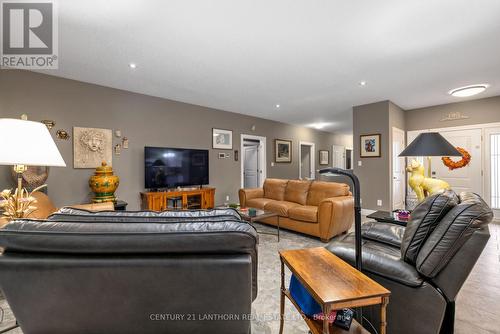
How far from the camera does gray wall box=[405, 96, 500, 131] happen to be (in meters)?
4.47

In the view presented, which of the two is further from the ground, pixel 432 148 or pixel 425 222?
pixel 432 148

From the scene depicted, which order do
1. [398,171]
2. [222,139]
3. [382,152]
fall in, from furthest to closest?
[222,139] < [398,171] < [382,152]

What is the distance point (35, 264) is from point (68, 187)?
3309mm

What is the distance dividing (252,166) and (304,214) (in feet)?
12.0

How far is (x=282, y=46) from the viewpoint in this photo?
2.55 metres

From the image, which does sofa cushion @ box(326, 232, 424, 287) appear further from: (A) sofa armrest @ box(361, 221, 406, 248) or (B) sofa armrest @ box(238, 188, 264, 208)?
(B) sofa armrest @ box(238, 188, 264, 208)

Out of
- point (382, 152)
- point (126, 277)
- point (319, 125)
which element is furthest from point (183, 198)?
point (319, 125)

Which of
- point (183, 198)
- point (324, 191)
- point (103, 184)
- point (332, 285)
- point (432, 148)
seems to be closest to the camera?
point (332, 285)

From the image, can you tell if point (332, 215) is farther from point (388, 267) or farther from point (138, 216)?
point (138, 216)

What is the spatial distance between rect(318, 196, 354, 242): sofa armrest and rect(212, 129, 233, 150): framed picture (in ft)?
9.68

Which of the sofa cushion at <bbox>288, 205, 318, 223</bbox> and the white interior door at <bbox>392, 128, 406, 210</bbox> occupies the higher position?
the white interior door at <bbox>392, 128, 406, 210</bbox>

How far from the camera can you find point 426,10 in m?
1.96

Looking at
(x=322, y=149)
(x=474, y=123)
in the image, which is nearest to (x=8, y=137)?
(x=474, y=123)

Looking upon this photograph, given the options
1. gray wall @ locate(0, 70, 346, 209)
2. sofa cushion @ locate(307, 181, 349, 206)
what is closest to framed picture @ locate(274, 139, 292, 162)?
Answer: gray wall @ locate(0, 70, 346, 209)
